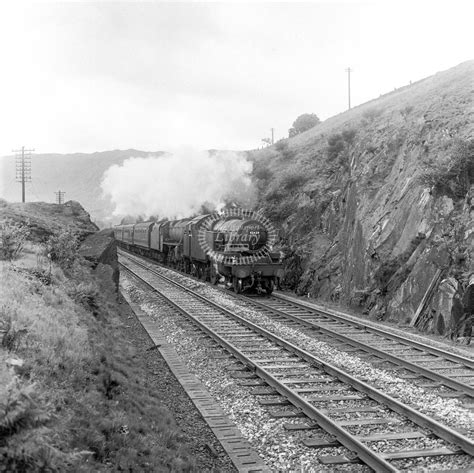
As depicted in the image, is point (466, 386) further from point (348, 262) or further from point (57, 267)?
point (348, 262)

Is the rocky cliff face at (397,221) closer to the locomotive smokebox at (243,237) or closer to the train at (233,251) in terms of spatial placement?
the train at (233,251)

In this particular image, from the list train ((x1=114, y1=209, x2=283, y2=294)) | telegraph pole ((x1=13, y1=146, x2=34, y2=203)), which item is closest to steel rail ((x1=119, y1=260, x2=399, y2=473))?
train ((x1=114, y1=209, x2=283, y2=294))

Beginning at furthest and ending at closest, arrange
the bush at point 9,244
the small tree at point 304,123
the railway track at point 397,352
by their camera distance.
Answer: the small tree at point 304,123, the bush at point 9,244, the railway track at point 397,352

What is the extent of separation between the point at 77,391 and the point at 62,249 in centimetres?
797

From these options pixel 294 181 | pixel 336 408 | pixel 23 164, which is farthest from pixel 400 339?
pixel 23 164

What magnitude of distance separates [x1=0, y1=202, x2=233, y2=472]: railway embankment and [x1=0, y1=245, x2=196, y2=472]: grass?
0.04 ft

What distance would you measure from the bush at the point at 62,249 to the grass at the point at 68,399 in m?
3.39

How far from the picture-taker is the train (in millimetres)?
19688

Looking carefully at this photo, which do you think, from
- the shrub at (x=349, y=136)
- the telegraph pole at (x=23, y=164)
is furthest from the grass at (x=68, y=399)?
the telegraph pole at (x=23, y=164)

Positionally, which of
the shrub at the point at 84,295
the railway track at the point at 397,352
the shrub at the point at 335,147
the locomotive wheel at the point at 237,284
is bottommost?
the railway track at the point at 397,352

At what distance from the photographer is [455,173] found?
1480 centimetres

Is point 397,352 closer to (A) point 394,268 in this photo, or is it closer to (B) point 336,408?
(B) point 336,408

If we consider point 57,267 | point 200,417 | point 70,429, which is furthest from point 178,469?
point 57,267

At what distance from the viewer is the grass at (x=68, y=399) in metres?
3.71
